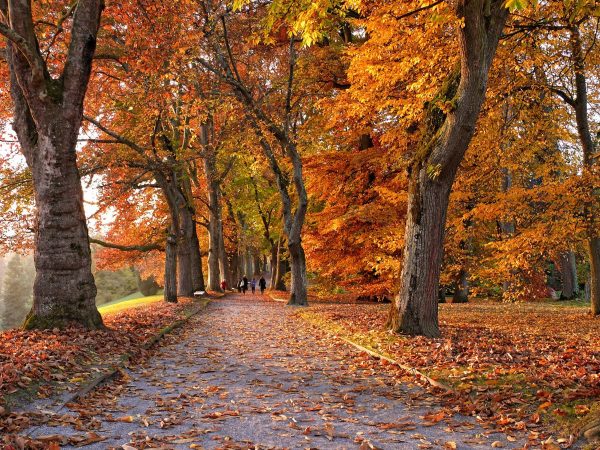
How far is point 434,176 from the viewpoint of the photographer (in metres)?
9.52

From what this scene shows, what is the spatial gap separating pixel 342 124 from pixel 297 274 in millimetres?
6931

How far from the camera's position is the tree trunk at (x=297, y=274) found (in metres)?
21.0

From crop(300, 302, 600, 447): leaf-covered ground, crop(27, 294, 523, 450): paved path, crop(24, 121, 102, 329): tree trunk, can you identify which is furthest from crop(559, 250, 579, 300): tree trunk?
crop(24, 121, 102, 329): tree trunk

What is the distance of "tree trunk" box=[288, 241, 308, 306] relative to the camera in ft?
68.9

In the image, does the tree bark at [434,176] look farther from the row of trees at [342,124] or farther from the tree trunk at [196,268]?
the tree trunk at [196,268]

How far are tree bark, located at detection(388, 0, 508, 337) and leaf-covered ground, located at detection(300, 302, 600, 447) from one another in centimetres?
64

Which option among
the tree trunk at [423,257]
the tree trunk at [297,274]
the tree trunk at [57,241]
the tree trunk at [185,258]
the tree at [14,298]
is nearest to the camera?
the tree trunk at [57,241]

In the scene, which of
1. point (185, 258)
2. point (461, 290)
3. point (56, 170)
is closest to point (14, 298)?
point (185, 258)

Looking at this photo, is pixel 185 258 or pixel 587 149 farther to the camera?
pixel 185 258

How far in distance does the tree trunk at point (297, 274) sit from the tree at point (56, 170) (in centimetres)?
1164

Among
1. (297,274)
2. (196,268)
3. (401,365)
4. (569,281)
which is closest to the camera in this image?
(401,365)

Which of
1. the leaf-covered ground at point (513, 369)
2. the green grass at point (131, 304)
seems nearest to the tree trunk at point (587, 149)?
the leaf-covered ground at point (513, 369)

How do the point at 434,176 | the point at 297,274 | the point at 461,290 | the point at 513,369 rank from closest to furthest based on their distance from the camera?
the point at 513,369 < the point at 434,176 < the point at 297,274 < the point at 461,290

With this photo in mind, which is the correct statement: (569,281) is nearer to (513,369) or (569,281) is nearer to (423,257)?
(423,257)
